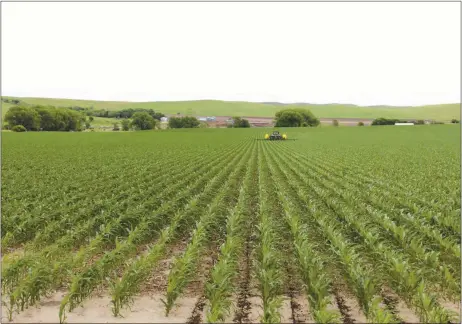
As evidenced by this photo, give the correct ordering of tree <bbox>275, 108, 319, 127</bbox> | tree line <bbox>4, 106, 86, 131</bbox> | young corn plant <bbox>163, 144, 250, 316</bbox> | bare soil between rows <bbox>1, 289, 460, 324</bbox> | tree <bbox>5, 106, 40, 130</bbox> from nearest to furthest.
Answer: bare soil between rows <bbox>1, 289, 460, 324</bbox>, young corn plant <bbox>163, 144, 250, 316</bbox>, tree <bbox>5, 106, 40, 130</bbox>, tree line <bbox>4, 106, 86, 131</bbox>, tree <bbox>275, 108, 319, 127</bbox>

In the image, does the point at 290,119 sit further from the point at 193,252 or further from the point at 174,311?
the point at 174,311

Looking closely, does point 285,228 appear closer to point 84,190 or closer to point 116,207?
point 116,207

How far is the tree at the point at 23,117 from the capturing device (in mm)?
115125

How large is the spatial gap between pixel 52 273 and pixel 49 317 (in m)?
1.44

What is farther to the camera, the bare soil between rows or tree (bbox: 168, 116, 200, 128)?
tree (bbox: 168, 116, 200, 128)

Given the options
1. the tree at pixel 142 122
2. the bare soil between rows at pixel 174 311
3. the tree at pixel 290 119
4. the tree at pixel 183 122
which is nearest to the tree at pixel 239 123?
the tree at pixel 290 119

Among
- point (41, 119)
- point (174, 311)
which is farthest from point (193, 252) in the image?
point (41, 119)

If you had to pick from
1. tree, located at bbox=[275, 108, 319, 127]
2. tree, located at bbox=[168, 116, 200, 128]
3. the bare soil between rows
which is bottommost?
the bare soil between rows

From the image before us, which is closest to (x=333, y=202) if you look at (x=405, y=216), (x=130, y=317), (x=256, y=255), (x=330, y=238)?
(x=405, y=216)

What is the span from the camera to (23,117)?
11569 cm

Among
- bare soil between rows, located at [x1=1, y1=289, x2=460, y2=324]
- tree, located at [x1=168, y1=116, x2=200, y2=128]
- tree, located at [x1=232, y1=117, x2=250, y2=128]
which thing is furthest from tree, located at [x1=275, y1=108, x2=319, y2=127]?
bare soil between rows, located at [x1=1, y1=289, x2=460, y2=324]

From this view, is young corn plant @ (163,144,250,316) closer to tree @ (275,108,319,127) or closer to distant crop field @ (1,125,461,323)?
distant crop field @ (1,125,461,323)

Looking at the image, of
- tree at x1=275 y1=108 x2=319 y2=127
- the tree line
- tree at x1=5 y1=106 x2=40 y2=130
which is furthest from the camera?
tree at x1=275 y1=108 x2=319 y2=127

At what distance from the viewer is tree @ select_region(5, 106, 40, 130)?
115 metres
